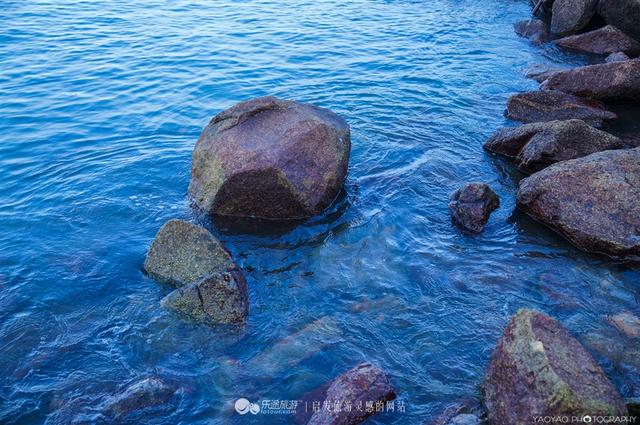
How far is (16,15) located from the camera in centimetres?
2314

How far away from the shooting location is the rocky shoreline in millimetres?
6465

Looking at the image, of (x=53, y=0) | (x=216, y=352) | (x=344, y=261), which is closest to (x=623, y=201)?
(x=344, y=261)

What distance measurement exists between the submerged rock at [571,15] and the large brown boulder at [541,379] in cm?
1953

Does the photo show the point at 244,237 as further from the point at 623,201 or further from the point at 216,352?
the point at 623,201

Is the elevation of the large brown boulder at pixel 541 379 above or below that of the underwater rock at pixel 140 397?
above

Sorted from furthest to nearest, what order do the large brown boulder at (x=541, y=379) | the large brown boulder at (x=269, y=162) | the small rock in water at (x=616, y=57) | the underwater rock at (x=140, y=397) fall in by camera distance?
the small rock in water at (x=616, y=57) < the large brown boulder at (x=269, y=162) < the underwater rock at (x=140, y=397) < the large brown boulder at (x=541, y=379)

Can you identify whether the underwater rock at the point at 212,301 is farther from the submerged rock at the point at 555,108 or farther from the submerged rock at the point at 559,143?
the submerged rock at the point at 555,108

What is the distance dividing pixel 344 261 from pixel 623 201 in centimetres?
510

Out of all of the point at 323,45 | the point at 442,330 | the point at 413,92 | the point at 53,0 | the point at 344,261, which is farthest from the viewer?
the point at 53,0

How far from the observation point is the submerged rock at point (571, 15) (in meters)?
22.4

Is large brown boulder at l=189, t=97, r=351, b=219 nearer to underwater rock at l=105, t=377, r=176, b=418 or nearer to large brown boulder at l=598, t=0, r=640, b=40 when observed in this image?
underwater rock at l=105, t=377, r=176, b=418

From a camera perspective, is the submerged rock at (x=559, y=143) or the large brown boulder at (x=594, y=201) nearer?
the large brown boulder at (x=594, y=201)

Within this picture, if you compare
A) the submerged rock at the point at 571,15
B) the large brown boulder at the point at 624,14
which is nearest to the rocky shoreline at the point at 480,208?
the large brown boulder at the point at 624,14

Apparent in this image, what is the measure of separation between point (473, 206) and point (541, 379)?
521cm
